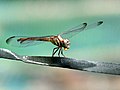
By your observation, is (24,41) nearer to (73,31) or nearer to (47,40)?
(47,40)

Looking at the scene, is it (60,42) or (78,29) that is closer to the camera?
(60,42)

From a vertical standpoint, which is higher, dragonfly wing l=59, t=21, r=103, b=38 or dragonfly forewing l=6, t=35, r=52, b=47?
dragonfly wing l=59, t=21, r=103, b=38

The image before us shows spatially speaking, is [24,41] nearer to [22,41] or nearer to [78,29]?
[22,41]

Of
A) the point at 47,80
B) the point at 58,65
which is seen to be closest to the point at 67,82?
the point at 47,80

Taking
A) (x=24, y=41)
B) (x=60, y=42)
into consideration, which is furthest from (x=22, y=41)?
(x=60, y=42)

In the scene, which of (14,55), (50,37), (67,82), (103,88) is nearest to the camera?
(14,55)

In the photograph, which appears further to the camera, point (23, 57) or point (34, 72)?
point (34, 72)

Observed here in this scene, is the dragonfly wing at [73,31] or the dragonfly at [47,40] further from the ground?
the dragonfly wing at [73,31]

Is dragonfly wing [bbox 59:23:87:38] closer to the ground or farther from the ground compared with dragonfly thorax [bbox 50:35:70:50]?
farther from the ground

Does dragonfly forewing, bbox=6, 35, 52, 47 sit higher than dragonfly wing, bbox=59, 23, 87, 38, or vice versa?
dragonfly wing, bbox=59, 23, 87, 38

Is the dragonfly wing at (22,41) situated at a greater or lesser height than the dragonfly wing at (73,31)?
lesser

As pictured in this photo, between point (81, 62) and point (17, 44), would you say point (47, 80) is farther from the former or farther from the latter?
point (81, 62)
